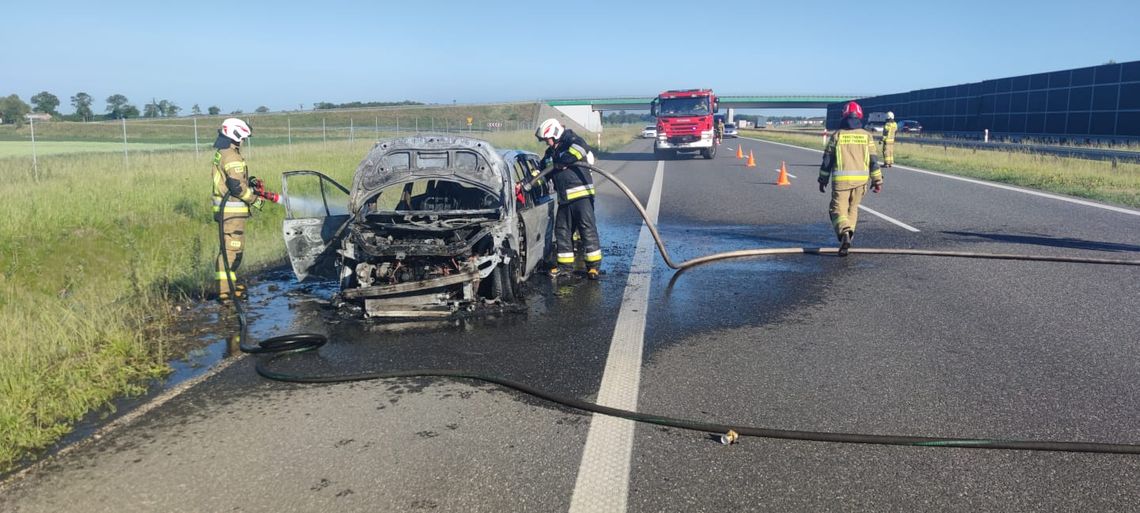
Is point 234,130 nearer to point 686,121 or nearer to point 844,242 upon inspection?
point 844,242

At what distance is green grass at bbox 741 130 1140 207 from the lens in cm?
1638

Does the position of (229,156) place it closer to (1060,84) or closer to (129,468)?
(129,468)

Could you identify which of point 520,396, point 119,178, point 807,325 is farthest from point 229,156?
point 119,178

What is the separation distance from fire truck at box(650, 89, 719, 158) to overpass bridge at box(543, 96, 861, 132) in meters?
67.6

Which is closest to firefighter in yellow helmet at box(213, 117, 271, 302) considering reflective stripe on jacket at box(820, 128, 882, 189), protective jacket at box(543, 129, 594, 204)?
protective jacket at box(543, 129, 594, 204)

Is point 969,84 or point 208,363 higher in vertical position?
point 969,84

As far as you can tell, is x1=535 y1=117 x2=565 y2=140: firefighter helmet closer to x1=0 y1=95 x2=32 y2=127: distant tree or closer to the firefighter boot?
the firefighter boot

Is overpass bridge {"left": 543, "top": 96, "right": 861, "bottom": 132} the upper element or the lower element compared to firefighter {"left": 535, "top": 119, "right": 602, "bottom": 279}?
upper

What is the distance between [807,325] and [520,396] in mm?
2696

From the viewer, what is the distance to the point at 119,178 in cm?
1659

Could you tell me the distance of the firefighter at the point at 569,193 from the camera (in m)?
8.60

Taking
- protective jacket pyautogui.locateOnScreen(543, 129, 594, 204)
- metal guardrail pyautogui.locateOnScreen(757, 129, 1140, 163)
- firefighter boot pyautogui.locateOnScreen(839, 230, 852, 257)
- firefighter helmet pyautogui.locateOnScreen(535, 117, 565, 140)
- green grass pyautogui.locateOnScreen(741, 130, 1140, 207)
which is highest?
firefighter helmet pyautogui.locateOnScreen(535, 117, 565, 140)

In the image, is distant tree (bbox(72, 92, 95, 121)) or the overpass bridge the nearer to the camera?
distant tree (bbox(72, 92, 95, 121))

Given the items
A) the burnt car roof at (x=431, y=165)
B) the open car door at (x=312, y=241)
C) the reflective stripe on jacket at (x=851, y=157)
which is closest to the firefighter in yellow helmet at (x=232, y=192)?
the open car door at (x=312, y=241)
